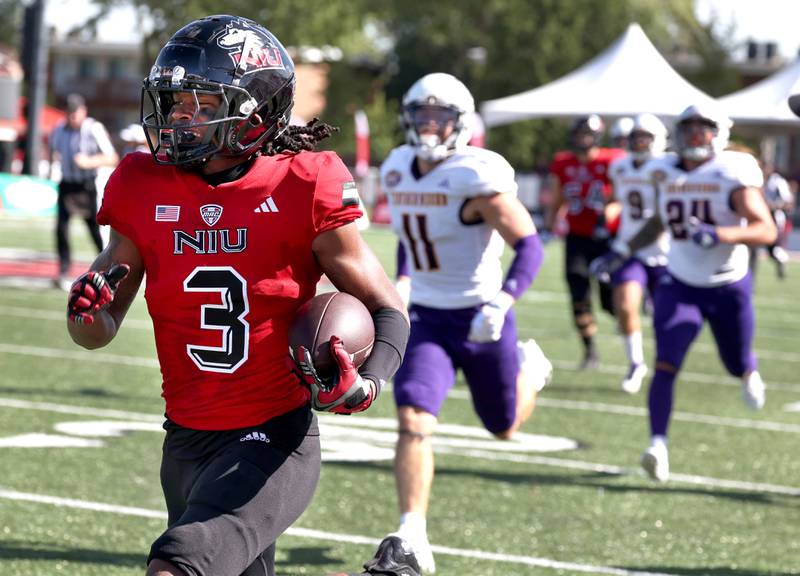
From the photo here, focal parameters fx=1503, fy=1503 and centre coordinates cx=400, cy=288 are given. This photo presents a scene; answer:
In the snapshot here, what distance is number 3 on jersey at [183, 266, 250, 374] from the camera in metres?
3.43

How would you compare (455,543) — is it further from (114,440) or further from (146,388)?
(146,388)

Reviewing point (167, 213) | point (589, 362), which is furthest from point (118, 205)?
point (589, 362)

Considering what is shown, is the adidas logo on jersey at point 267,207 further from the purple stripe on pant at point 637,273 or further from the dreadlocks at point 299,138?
the purple stripe on pant at point 637,273

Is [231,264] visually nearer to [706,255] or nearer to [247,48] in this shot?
[247,48]

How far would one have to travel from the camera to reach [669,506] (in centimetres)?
640

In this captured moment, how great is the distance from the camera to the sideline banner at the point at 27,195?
25.1m

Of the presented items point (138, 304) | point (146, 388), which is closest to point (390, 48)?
point (138, 304)

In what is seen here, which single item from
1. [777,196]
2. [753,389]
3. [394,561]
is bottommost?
[777,196]

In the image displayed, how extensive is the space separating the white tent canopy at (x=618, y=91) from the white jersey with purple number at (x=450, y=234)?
356 inches

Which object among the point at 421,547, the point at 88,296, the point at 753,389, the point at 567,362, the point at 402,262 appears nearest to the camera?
the point at 88,296

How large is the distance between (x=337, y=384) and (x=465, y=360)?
2.65 metres

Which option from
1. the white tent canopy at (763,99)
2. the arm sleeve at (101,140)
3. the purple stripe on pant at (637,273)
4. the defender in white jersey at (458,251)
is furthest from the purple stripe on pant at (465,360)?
the arm sleeve at (101,140)

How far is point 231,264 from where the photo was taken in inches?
135

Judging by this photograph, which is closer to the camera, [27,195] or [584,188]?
[584,188]
